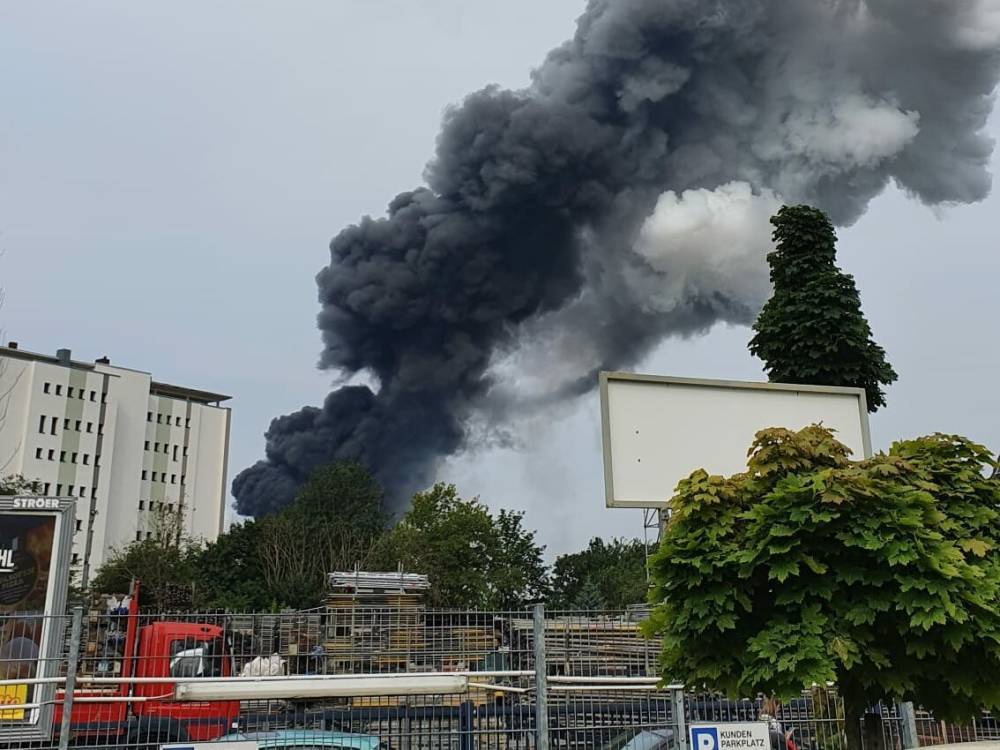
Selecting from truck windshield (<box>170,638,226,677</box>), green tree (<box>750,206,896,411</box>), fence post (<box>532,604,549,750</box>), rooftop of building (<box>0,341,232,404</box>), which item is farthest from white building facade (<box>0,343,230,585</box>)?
fence post (<box>532,604,549,750</box>)

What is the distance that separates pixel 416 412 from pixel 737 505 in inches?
3691

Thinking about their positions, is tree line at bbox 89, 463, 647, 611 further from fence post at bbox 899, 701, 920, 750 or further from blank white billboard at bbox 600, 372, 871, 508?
fence post at bbox 899, 701, 920, 750

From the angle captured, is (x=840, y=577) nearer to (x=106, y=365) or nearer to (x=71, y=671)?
(x=71, y=671)

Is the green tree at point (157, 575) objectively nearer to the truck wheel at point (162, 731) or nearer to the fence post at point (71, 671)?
the truck wheel at point (162, 731)

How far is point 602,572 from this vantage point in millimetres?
73125

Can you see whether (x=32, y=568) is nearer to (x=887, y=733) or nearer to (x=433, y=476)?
(x=887, y=733)

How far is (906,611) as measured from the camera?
18.2ft

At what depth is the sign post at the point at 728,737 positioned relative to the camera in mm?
6758

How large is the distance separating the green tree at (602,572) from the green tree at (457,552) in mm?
6443

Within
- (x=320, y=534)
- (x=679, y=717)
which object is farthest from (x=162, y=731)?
(x=320, y=534)

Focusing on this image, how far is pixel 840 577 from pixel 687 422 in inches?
330

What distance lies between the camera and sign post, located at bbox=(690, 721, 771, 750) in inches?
266

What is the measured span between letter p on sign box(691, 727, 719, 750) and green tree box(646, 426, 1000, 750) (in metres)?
0.76

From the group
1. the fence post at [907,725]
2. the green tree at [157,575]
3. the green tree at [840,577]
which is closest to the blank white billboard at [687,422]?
the fence post at [907,725]
